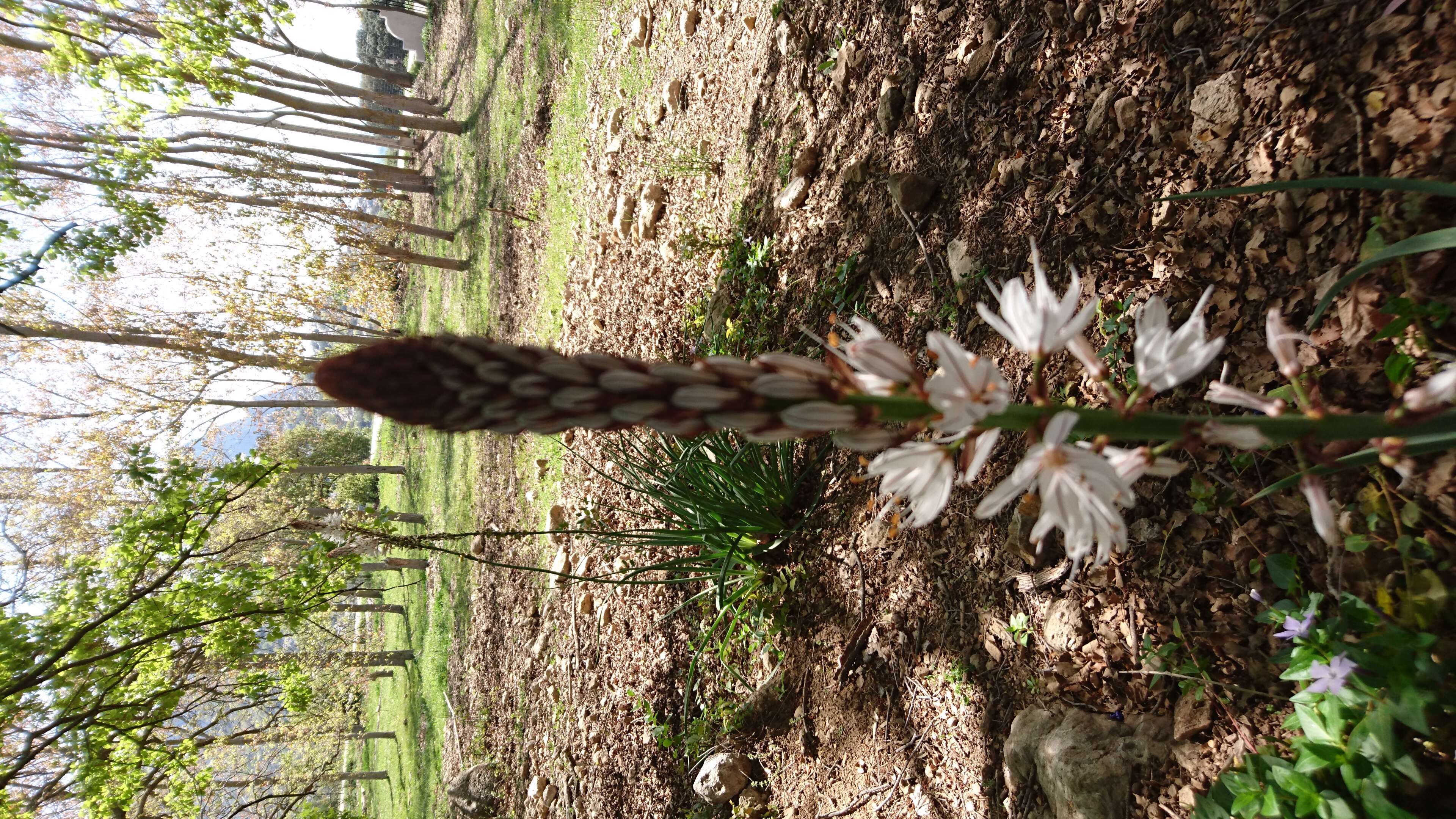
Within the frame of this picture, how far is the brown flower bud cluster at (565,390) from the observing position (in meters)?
1.15

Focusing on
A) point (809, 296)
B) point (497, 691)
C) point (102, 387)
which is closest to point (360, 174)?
point (102, 387)

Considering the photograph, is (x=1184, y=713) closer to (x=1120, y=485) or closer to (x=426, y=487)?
(x=1120, y=485)

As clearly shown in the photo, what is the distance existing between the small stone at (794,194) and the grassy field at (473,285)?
10.2ft

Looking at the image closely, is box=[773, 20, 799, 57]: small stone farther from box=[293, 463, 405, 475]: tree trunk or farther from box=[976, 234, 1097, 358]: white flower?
→ box=[293, 463, 405, 475]: tree trunk

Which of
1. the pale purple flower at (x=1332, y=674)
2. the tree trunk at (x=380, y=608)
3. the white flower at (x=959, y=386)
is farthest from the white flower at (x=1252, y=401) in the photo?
the tree trunk at (x=380, y=608)

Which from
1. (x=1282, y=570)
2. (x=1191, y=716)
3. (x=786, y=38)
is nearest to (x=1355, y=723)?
(x=1282, y=570)

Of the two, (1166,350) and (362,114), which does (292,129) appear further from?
(1166,350)

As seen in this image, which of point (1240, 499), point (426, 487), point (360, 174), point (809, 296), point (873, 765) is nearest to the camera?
point (1240, 499)

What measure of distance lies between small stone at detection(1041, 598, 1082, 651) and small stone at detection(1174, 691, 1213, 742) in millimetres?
→ 391

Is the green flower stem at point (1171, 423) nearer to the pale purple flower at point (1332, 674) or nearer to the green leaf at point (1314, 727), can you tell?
the pale purple flower at point (1332, 674)

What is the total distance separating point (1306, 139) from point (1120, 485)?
1.90 meters

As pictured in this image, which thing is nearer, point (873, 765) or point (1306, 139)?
point (1306, 139)

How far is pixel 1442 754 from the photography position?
173 centimetres

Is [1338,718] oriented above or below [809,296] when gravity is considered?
below
